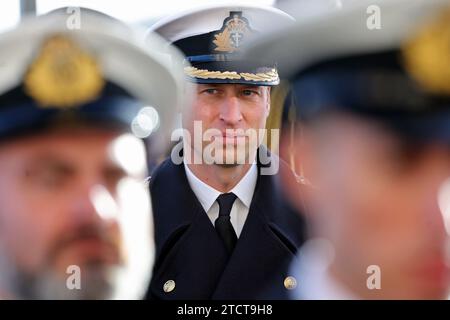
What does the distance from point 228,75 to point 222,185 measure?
0.29m

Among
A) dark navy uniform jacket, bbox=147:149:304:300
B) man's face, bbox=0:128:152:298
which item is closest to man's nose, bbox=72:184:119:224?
man's face, bbox=0:128:152:298

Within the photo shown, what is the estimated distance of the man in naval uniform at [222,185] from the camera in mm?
1648

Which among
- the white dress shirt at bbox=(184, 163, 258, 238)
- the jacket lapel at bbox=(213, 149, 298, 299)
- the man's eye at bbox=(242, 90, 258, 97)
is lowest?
the jacket lapel at bbox=(213, 149, 298, 299)

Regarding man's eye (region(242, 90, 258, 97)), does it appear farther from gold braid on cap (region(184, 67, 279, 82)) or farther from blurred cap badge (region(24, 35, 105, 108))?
blurred cap badge (region(24, 35, 105, 108))

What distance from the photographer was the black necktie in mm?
1683

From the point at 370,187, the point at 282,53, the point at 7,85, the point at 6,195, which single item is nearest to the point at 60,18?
the point at 7,85

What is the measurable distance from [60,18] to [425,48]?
898 mm

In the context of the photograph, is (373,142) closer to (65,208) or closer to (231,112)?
(231,112)

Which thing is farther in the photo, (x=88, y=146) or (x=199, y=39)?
(x=199, y=39)

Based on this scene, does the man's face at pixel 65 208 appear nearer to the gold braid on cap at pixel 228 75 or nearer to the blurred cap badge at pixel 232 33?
the gold braid on cap at pixel 228 75

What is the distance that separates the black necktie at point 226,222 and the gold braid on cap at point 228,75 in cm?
31

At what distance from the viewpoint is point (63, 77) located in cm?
143
